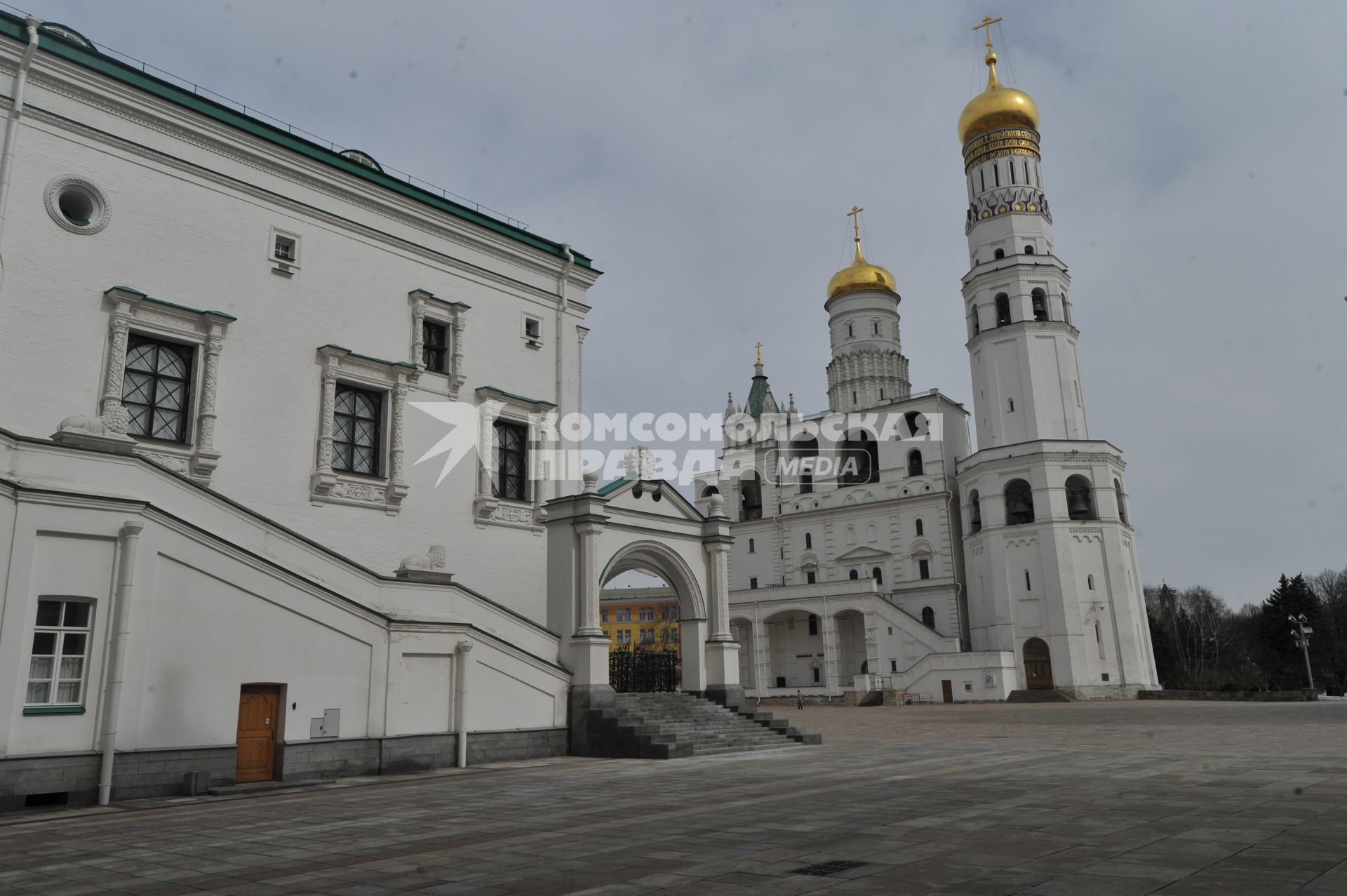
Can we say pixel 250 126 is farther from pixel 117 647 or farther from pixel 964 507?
pixel 964 507

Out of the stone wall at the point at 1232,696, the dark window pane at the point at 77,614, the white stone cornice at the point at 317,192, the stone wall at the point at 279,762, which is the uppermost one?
the white stone cornice at the point at 317,192

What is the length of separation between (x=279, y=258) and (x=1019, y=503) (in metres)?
40.6

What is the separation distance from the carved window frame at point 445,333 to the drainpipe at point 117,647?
365 inches

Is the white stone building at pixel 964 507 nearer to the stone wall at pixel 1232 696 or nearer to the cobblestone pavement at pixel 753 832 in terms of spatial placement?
the stone wall at pixel 1232 696

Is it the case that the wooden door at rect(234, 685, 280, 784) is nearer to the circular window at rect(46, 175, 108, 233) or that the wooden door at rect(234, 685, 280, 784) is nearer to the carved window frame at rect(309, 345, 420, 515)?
the carved window frame at rect(309, 345, 420, 515)

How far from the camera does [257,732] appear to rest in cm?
1456

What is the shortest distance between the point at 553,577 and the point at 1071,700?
111 feet

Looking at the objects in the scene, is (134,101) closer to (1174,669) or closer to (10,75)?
(10,75)

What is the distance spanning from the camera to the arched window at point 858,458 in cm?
6253

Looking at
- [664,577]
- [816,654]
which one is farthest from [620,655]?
[816,654]

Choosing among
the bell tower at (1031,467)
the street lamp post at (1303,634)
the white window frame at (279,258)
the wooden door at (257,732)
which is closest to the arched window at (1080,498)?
the bell tower at (1031,467)

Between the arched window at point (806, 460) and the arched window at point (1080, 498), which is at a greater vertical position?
the arched window at point (806, 460)

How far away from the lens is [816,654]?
2260 inches

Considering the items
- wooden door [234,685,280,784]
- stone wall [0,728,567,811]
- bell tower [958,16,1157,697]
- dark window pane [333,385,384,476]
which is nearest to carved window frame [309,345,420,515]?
dark window pane [333,385,384,476]
